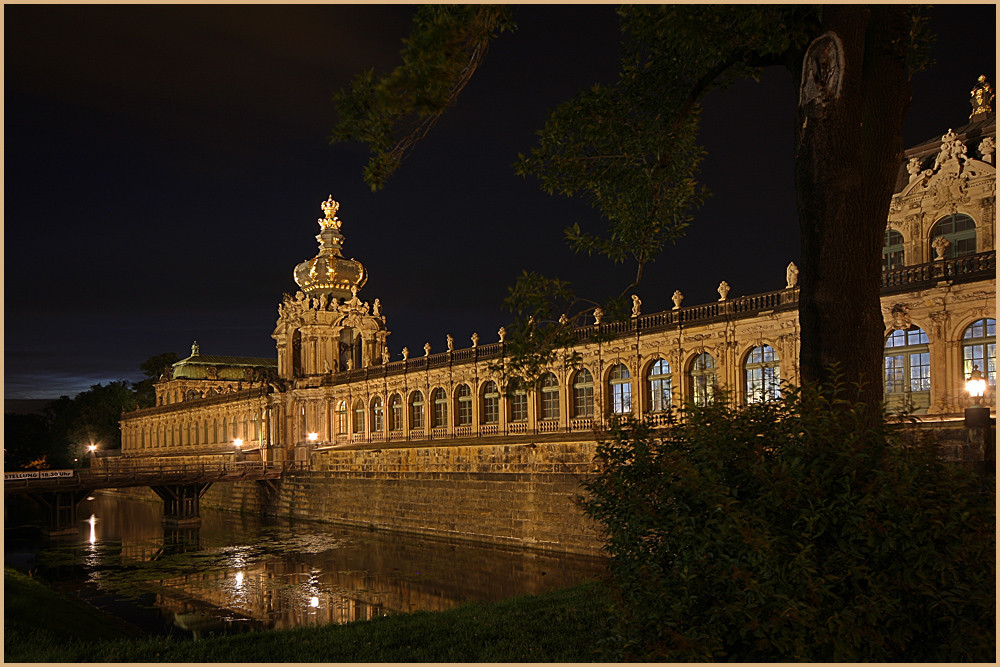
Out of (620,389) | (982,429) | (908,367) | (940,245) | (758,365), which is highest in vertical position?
(940,245)

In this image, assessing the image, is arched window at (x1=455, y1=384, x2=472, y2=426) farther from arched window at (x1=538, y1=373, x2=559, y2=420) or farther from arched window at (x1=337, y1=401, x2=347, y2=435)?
arched window at (x1=337, y1=401, x2=347, y2=435)

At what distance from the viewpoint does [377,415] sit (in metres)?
51.8

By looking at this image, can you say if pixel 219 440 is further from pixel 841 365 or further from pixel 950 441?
pixel 841 365

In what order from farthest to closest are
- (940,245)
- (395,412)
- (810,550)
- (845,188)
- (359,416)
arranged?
(359,416), (395,412), (940,245), (845,188), (810,550)

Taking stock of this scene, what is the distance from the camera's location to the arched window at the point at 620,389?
1400 inches

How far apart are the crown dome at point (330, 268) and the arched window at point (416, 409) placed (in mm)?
13579

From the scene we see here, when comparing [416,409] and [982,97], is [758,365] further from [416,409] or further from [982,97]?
[416,409]

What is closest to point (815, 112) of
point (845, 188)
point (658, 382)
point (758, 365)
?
point (845, 188)

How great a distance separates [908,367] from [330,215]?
143 ft

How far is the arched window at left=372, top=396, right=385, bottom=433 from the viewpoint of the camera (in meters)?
51.3

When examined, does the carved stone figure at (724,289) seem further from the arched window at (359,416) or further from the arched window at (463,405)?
the arched window at (359,416)

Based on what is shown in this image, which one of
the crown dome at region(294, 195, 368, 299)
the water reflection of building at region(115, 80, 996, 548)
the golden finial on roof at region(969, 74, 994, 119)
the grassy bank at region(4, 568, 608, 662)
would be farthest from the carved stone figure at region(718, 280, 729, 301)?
the crown dome at region(294, 195, 368, 299)

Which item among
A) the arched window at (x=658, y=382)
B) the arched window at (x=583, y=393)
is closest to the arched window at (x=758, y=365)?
the arched window at (x=658, y=382)

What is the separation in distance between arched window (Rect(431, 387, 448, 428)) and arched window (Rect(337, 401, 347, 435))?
9.70 meters
